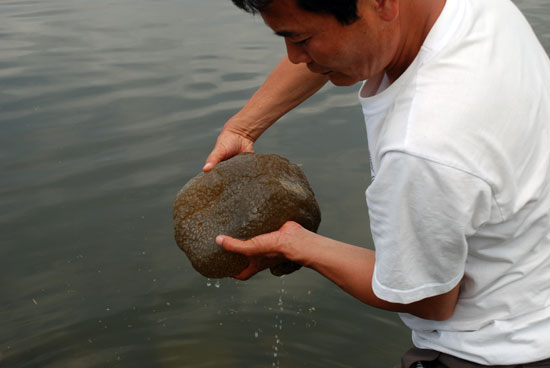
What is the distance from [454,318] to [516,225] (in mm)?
438

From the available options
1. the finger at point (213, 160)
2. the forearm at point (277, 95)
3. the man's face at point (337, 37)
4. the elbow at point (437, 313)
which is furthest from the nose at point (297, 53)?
the finger at point (213, 160)

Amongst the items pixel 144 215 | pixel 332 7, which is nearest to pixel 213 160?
pixel 332 7

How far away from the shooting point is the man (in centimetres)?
174

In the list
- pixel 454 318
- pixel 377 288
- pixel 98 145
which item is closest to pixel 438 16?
pixel 377 288

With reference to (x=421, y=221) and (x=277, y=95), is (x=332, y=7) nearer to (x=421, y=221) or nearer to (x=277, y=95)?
(x=421, y=221)

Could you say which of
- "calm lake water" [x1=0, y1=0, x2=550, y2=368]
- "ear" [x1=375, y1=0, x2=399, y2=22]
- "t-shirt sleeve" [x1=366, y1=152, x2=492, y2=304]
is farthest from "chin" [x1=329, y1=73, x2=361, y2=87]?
"calm lake water" [x1=0, y1=0, x2=550, y2=368]

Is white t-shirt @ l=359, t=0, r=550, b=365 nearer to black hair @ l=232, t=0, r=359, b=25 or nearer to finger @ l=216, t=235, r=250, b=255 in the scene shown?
black hair @ l=232, t=0, r=359, b=25

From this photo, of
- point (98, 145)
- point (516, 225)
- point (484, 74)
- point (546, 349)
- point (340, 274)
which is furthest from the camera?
point (98, 145)

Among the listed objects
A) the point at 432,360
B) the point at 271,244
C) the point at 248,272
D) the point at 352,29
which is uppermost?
the point at 352,29

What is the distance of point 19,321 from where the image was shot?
14.7 ft

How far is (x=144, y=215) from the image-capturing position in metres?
5.31

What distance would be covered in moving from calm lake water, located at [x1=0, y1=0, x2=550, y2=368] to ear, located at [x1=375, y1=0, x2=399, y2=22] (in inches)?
117

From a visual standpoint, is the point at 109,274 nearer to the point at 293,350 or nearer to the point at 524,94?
the point at 293,350

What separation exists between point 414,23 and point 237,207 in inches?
56.0
